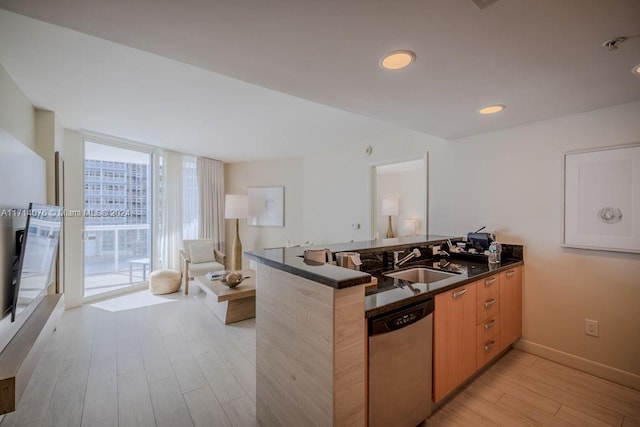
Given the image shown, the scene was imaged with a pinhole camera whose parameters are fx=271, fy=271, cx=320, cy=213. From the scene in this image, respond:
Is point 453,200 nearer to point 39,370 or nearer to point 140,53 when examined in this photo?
point 140,53

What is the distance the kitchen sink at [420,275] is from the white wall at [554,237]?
1.02m

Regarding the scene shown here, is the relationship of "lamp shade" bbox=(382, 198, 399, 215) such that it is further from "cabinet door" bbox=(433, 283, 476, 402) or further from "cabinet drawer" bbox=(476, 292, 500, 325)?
"cabinet door" bbox=(433, 283, 476, 402)

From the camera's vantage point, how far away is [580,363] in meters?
2.25

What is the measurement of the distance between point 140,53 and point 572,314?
394 centimetres

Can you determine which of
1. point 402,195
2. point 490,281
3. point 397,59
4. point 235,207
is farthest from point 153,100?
point 402,195

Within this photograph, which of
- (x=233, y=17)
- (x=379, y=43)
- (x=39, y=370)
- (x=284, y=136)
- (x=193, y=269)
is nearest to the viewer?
(x=233, y=17)

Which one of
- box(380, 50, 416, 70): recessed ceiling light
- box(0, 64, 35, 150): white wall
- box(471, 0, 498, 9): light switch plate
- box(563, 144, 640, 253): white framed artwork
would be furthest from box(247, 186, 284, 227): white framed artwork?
box(471, 0, 498, 9): light switch plate

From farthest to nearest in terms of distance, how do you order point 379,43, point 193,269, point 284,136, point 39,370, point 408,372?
point 193,269
point 284,136
point 39,370
point 408,372
point 379,43

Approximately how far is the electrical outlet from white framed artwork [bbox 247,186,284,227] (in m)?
4.38

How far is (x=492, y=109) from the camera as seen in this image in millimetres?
2150

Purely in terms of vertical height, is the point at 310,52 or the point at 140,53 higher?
the point at 140,53

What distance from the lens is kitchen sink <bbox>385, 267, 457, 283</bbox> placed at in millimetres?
2143

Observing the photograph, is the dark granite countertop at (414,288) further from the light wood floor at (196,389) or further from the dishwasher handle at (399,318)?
the light wood floor at (196,389)

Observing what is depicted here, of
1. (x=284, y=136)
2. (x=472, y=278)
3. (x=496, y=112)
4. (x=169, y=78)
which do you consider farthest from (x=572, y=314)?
(x=169, y=78)
